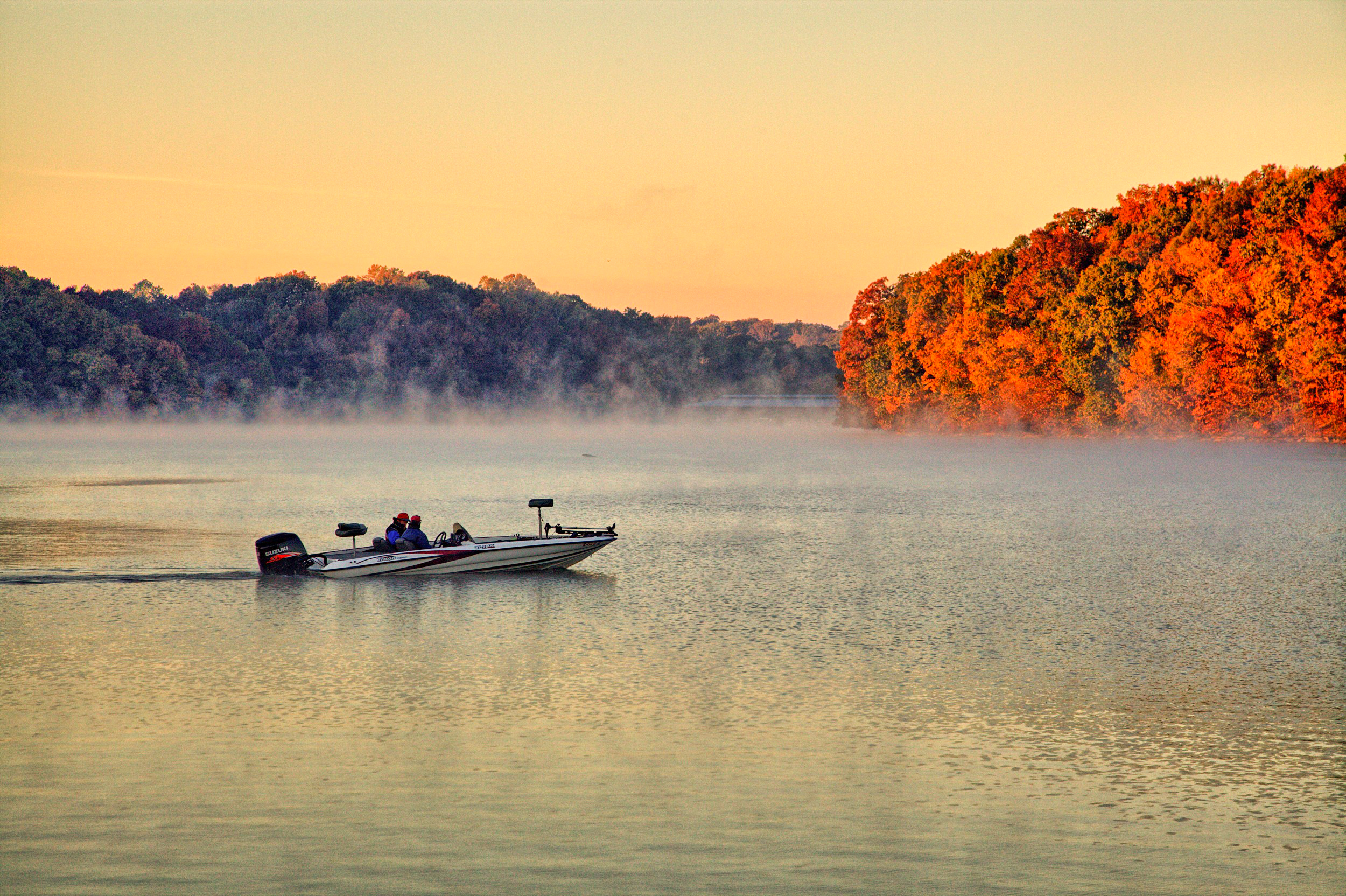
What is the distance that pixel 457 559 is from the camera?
3188 centimetres

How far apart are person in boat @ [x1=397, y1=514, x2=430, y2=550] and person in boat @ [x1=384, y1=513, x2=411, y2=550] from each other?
8 cm

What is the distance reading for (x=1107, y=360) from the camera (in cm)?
10519

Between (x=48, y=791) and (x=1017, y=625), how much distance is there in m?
17.5

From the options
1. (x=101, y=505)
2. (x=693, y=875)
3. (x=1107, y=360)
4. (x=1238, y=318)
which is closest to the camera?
(x=693, y=875)

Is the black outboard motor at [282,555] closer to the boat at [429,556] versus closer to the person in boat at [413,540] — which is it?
the boat at [429,556]

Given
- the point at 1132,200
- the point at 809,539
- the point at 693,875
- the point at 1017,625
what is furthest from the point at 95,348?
the point at 693,875

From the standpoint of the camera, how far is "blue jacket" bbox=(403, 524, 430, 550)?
105 feet

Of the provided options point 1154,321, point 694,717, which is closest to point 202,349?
point 1154,321

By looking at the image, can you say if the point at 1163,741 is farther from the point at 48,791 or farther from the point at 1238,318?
the point at 1238,318

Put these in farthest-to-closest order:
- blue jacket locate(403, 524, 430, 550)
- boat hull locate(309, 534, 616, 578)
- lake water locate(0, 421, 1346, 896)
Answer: blue jacket locate(403, 524, 430, 550) < boat hull locate(309, 534, 616, 578) < lake water locate(0, 421, 1346, 896)

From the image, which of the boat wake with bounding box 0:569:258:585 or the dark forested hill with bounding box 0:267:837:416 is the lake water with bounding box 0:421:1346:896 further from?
the dark forested hill with bounding box 0:267:837:416

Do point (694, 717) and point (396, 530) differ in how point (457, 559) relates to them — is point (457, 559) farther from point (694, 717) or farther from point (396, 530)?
point (694, 717)

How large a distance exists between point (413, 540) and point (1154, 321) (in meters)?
80.5

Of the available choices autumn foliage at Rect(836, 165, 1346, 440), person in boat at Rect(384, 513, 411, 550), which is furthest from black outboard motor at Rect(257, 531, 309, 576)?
autumn foliage at Rect(836, 165, 1346, 440)
